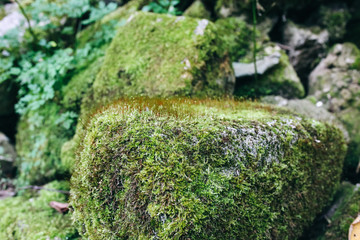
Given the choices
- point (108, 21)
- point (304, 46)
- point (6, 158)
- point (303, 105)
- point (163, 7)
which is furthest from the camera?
point (304, 46)

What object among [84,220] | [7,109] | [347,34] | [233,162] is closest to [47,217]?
[84,220]

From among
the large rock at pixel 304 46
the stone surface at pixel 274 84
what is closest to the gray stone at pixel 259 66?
the stone surface at pixel 274 84

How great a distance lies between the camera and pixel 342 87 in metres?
4.34

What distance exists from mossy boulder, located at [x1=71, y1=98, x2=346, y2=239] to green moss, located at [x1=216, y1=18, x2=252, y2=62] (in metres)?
2.45

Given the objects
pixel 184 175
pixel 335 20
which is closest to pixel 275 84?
pixel 335 20

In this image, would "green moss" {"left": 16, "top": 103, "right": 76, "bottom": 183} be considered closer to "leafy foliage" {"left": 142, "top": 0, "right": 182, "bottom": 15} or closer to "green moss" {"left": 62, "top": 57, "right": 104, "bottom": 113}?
"green moss" {"left": 62, "top": 57, "right": 104, "bottom": 113}

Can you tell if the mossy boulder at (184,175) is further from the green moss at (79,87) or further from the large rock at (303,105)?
the green moss at (79,87)

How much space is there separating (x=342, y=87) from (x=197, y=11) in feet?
9.58

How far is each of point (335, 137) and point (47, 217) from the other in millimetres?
3340

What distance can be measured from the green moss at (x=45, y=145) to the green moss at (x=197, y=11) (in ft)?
9.32

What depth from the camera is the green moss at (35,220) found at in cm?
246

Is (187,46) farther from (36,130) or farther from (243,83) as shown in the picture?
(36,130)

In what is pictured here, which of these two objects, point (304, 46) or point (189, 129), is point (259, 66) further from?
point (189, 129)

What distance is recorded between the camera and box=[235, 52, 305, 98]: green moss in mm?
4013
